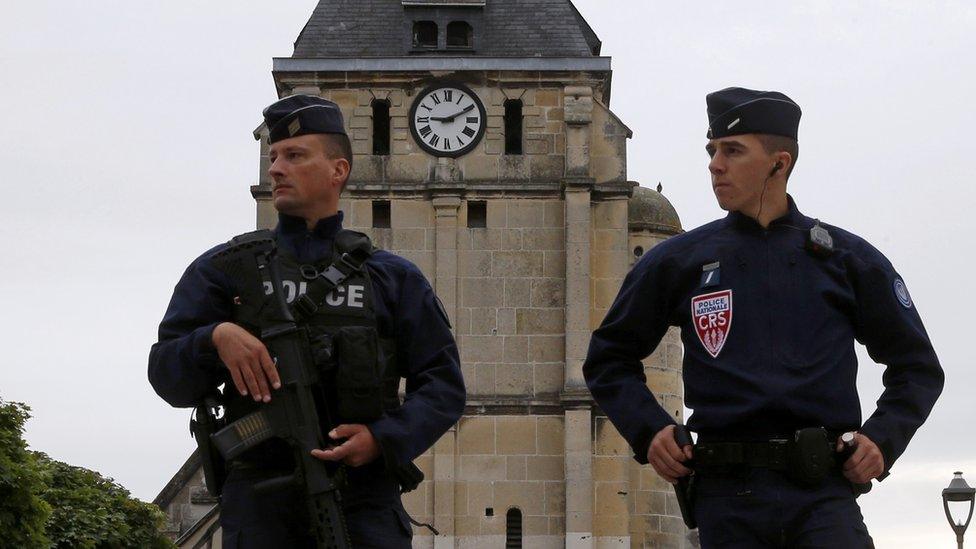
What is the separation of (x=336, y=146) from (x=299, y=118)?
165 millimetres

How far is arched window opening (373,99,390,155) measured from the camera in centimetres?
4347

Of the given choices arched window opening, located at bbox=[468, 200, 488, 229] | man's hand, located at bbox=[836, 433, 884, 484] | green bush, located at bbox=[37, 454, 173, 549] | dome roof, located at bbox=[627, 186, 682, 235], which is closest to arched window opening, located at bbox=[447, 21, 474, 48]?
arched window opening, located at bbox=[468, 200, 488, 229]

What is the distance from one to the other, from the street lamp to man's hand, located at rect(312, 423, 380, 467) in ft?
46.1

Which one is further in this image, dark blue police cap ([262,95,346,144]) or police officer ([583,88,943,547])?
dark blue police cap ([262,95,346,144])

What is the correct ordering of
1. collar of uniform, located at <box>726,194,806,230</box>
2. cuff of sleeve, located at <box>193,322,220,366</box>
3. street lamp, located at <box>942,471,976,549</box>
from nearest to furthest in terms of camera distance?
1. cuff of sleeve, located at <box>193,322,220,366</box>
2. collar of uniform, located at <box>726,194,806,230</box>
3. street lamp, located at <box>942,471,976,549</box>

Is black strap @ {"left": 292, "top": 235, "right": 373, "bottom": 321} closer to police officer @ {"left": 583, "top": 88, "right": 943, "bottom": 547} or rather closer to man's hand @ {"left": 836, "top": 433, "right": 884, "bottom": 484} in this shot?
police officer @ {"left": 583, "top": 88, "right": 943, "bottom": 547}

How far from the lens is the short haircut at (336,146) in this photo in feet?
26.4

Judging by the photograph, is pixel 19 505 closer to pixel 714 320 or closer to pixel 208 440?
pixel 208 440

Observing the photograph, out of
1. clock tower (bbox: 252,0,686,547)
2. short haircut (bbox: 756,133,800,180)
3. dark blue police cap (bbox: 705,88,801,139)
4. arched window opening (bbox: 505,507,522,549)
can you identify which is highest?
clock tower (bbox: 252,0,686,547)

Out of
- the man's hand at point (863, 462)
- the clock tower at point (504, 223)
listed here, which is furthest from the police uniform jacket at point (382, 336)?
the clock tower at point (504, 223)

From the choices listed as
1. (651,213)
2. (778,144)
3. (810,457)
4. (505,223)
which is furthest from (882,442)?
(651,213)

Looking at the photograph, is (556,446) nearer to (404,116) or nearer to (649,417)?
(404,116)

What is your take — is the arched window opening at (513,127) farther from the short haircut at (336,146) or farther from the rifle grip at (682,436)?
the rifle grip at (682,436)

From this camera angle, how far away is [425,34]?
44.2m
